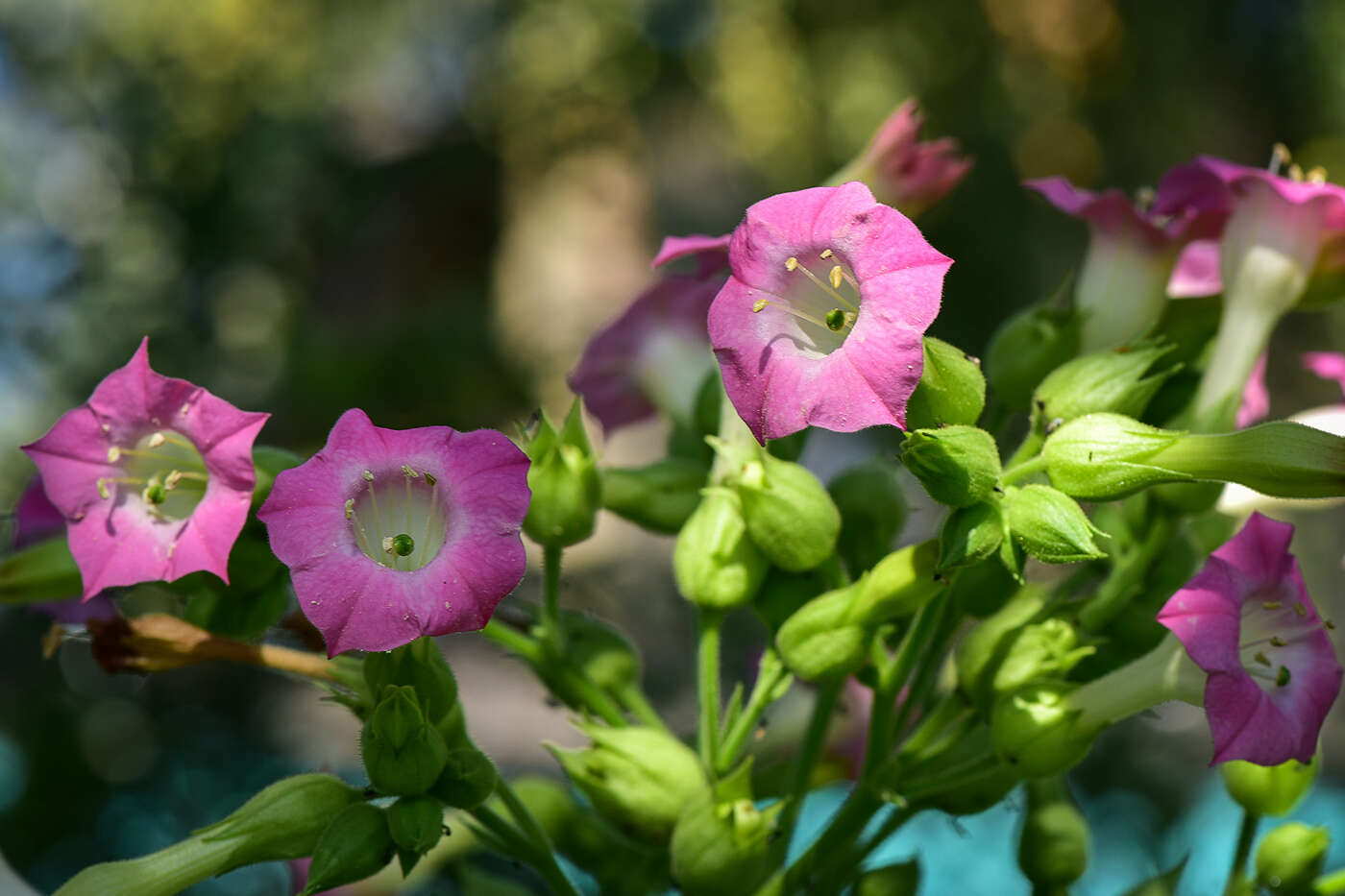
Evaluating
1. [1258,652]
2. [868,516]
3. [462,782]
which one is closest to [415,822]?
[462,782]

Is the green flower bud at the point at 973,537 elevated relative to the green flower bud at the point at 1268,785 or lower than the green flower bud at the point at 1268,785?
elevated

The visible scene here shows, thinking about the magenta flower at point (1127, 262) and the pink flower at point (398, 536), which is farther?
the magenta flower at point (1127, 262)

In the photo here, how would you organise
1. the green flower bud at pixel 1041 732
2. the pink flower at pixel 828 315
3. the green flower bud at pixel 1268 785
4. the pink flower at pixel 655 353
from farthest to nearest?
1. the pink flower at pixel 655 353
2. the green flower bud at pixel 1268 785
3. the green flower bud at pixel 1041 732
4. the pink flower at pixel 828 315

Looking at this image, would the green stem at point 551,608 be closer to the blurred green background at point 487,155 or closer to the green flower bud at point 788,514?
the green flower bud at point 788,514

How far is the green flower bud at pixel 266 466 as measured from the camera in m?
0.70

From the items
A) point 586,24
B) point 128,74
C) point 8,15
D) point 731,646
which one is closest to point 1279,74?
point 586,24

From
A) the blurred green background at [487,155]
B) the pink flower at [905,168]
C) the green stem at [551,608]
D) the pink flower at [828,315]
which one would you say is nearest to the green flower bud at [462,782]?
the green stem at [551,608]

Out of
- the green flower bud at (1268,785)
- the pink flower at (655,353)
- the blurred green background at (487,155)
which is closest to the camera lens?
the green flower bud at (1268,785)

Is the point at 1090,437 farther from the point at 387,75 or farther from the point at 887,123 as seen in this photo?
the point at 387,75

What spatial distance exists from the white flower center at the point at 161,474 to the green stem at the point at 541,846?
24cm

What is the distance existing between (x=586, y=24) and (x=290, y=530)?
388 cm

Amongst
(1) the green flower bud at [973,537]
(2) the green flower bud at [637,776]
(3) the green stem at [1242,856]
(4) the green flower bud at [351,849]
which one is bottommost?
(3) the green stem at [1242,856]

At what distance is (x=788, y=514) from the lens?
692mm

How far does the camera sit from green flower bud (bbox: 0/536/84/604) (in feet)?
2.41
